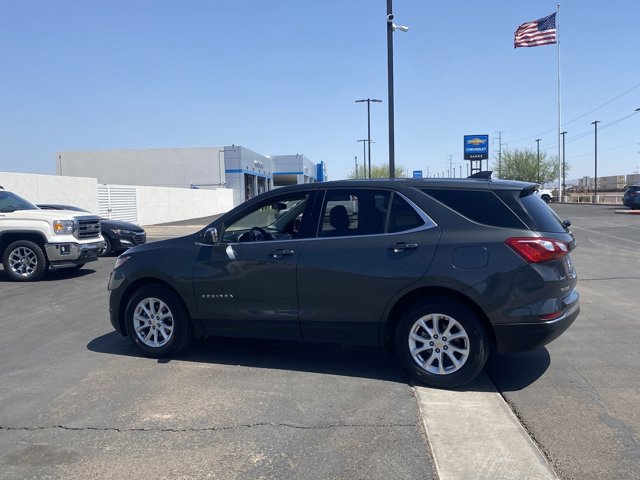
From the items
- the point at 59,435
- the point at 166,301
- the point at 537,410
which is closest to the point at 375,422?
the point at 537,410

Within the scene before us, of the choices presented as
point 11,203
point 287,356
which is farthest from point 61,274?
point 287,356

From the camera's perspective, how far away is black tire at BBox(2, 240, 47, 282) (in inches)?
450

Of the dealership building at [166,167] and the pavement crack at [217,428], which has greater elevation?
the dealership building at [166,167]

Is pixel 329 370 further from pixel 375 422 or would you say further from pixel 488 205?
pixel 488 205

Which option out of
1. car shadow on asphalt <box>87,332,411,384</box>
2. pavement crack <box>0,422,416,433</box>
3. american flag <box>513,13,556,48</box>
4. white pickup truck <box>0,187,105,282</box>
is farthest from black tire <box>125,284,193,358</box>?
american flag <box>513,13,556,48</box>

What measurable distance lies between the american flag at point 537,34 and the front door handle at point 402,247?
3131 cm

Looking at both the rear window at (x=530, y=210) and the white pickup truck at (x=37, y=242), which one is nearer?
the rear window at (x=530, y=210)

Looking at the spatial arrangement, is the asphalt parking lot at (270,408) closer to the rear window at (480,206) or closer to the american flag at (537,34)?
the rear window at (480,206)

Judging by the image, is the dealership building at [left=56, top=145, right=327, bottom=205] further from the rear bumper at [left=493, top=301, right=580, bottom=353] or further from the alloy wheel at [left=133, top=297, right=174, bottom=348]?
the rear bumper at [left=493, top=301, right=580, bottom=353]

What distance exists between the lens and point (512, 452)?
12.6ft

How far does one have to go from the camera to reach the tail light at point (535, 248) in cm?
477

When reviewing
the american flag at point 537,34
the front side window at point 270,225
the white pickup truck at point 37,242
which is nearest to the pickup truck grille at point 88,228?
the white pickup truck at point 37,242

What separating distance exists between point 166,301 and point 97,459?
230 cm

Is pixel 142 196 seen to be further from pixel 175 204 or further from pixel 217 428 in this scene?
pixel 217 428
